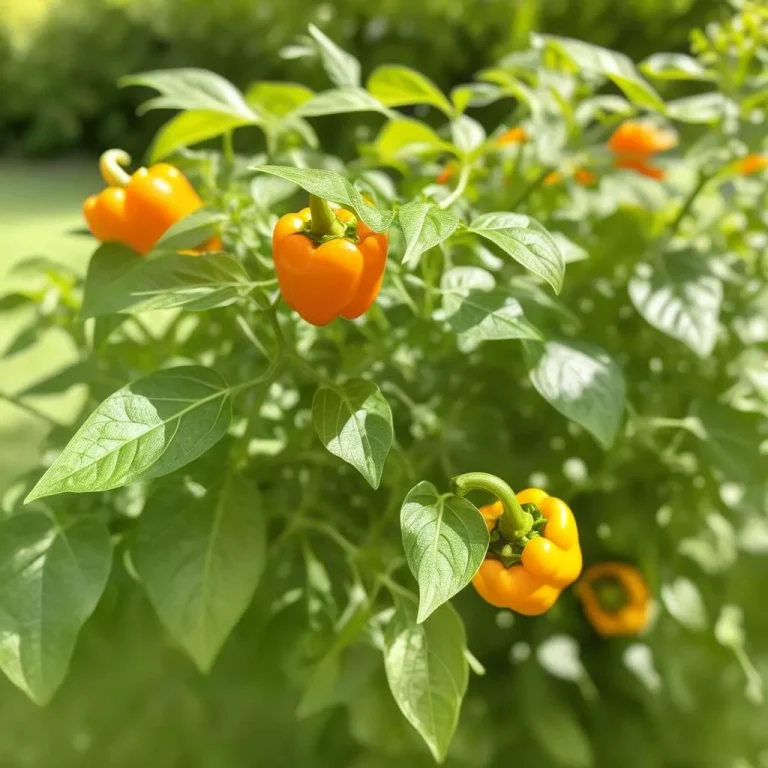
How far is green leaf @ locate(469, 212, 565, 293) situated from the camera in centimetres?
50

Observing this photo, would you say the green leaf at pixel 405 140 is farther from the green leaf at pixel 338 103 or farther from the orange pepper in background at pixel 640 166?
the orange pepper in background at pixel 640 166

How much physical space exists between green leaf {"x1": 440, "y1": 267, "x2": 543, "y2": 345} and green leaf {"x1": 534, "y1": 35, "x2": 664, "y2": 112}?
0.23 m

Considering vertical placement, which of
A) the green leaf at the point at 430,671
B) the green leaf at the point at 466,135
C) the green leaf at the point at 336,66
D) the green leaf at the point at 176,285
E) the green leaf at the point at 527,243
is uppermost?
the green leaf at the point at 336,66

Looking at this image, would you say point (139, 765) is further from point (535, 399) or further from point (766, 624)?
point (766, 624)

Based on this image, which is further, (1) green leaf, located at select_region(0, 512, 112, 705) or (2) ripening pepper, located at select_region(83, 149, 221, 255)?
(2) ripening pepper, located at select_region(83, 149, 221, 255)

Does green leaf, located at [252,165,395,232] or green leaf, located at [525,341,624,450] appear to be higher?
green leaf, located at [252,165,395,232]

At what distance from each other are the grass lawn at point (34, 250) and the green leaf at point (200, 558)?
0.34m

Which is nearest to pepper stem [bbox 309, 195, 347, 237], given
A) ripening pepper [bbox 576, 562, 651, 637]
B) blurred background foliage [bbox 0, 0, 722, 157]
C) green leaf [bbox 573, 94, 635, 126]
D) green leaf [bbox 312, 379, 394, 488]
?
green leaf [bbox 312, 379, 394, 488]

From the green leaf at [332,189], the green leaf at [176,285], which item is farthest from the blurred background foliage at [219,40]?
the green leaf at [332,189]

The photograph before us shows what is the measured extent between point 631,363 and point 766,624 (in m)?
0.40

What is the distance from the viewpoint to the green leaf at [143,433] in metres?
0.48

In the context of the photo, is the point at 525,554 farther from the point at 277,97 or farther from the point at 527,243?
the point at 277,97

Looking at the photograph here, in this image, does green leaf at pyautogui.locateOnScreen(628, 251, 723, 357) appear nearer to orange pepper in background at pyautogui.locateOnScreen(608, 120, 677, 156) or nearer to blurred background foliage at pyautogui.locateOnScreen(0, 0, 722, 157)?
orange pepper in background at pyautogui.locateOnScreen(608, 120, 677, 156)

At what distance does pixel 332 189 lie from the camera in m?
0.45
